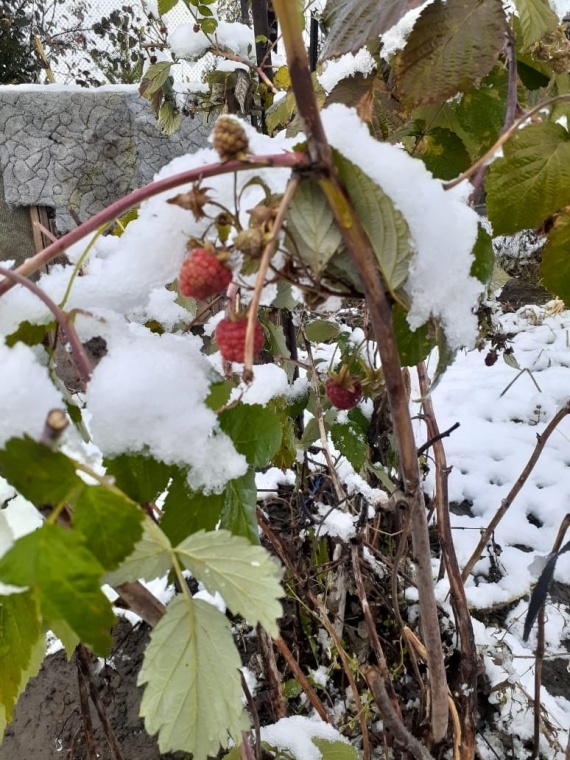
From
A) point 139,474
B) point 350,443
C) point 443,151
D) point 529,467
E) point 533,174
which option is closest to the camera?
point 139,474

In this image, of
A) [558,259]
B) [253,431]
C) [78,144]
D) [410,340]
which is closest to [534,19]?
[558,259]

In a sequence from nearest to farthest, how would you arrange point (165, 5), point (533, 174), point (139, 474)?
point (139, 474), point (533, 174), point (165, 5)

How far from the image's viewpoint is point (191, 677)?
0.27m

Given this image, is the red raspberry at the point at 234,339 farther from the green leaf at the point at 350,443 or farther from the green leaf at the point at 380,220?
the green leaf at the point at 350,443

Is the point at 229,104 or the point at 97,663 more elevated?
the point at 229,104

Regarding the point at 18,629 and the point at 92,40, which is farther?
the point at 92,40

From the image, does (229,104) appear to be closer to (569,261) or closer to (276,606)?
(569,261)

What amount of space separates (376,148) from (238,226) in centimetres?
9

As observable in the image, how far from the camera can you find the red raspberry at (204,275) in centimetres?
28

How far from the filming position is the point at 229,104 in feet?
4.37

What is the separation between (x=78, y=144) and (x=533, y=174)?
10.8 ft

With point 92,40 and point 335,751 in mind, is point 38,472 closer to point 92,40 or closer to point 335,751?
point 335,751

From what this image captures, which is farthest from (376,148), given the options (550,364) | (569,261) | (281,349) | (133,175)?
(133,175)

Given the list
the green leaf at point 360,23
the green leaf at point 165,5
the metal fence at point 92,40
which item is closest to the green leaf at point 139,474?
the green leaf at point 360,23
